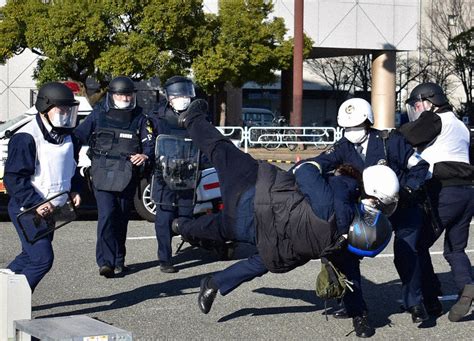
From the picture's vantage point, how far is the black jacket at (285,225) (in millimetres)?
6047

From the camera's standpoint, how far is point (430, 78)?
169 feet

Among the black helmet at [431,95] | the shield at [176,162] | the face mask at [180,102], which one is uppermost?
the black helmet at [431,95]

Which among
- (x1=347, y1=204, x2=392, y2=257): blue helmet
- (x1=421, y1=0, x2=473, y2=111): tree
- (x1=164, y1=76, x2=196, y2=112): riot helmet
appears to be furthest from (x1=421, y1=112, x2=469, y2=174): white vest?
(x1=421, y1=0, x2=473, y2=111): tree

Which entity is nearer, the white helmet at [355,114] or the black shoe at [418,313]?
the white helmet at [355,114]

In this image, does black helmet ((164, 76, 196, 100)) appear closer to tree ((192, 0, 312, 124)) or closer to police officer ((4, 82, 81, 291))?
police officer ((4, 82, 81, 291))

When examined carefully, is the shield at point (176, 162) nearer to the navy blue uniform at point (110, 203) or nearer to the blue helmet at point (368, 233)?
the navy blue uniform at point (110, 203)

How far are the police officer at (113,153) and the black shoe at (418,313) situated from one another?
3.08 m

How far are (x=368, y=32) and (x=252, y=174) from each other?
33.4 meters

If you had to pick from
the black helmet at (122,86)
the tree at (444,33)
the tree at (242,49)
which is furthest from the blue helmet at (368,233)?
the tree at (444,33)

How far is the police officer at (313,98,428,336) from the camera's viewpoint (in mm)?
6855

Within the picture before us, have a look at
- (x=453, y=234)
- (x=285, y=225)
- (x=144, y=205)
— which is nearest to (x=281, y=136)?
(x=144, y=205)

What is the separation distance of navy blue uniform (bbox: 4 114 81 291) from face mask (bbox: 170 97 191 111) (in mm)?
2064

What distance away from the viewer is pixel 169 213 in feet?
30.5

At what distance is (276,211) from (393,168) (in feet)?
4.10
